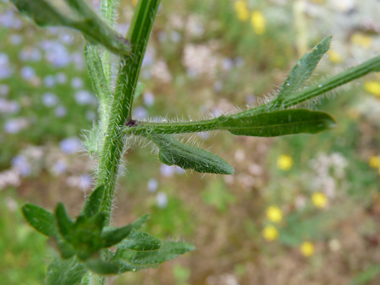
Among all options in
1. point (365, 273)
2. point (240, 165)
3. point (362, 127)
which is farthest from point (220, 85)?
point (365, 273)

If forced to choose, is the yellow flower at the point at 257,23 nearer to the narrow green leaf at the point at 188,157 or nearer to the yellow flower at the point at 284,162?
the yellow flower at the point at 284,162

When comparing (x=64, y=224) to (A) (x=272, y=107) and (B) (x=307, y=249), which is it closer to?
(A) (x=272, y=107)

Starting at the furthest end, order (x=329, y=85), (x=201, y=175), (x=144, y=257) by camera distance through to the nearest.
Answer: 1. (x=201, y=175)
2. (x=144, y=257)
3. (x=329, y=85)

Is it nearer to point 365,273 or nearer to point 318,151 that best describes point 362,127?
point 318,151

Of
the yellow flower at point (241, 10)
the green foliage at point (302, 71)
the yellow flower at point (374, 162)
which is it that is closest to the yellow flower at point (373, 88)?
the yellow flower at point (374, 162)

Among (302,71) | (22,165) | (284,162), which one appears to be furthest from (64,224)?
(284,162)
